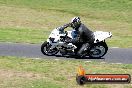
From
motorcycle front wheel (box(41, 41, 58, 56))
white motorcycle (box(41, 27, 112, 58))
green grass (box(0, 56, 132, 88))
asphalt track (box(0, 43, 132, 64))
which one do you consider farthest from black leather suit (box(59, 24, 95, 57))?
green grass (box(0, 56, 132, 88))

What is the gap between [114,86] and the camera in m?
15.5

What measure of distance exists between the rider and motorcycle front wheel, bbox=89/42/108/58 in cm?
31

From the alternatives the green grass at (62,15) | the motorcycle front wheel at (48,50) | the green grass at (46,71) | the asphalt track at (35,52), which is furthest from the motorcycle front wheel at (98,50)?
the green grass at (62,15)

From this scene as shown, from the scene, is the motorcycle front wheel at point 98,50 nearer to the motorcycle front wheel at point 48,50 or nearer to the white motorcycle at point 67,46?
the white motorcycle at point 67,46

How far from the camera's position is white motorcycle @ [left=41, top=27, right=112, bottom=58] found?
20.9 metres

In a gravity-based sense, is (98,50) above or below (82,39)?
below

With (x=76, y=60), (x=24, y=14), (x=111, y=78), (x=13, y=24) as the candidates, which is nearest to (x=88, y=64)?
(x=76, y=60)

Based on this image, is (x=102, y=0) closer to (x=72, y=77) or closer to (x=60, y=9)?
(x=60, y=9)

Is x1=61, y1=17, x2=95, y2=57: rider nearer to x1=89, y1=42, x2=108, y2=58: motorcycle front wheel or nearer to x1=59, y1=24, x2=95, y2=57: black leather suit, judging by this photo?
x1=59, y1=24, x2=95, y2=57: black leather suit

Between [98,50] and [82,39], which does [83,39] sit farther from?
[98,50]

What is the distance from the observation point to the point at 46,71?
56.8 feet

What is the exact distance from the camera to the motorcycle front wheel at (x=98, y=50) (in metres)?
21.0

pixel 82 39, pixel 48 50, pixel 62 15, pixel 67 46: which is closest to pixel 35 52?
pixel 48 50

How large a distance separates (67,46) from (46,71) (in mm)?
3880
